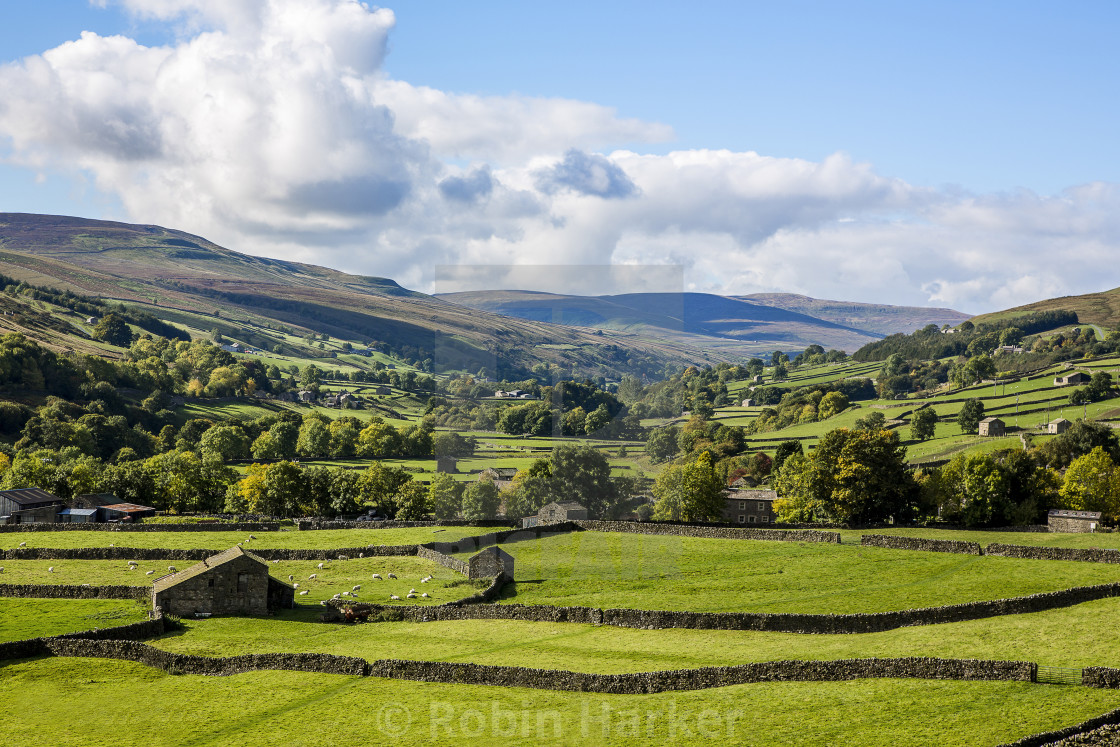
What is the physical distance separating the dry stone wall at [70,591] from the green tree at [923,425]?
7310 cm

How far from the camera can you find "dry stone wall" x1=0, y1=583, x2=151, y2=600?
121 feet

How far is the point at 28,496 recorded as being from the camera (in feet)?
204

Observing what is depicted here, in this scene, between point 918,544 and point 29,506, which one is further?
point 29,506

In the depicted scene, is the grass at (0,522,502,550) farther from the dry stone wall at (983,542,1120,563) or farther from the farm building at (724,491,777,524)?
the dry stone wall at (983,542,1120,563)

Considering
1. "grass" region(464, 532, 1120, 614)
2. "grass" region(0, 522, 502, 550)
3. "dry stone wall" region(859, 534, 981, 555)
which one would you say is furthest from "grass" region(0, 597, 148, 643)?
"dry stone wall" region(859, 534, 981, 555)

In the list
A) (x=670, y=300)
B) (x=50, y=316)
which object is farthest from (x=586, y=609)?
(x=50, y=316)

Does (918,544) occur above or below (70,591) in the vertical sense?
above

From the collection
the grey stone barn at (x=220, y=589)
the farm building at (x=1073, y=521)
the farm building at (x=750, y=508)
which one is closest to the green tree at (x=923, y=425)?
the farm building at (x=750, y=508)

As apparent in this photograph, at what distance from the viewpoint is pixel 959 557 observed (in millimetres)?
37375

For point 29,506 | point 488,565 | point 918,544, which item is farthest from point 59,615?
point 918,544

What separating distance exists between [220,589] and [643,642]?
55.4 feet

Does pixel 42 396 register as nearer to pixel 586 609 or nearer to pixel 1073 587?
pixel 586 609

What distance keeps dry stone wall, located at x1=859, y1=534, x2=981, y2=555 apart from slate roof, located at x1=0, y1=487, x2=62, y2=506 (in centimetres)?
5492

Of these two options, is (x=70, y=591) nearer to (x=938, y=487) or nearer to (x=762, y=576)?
(x=762, y=576)
